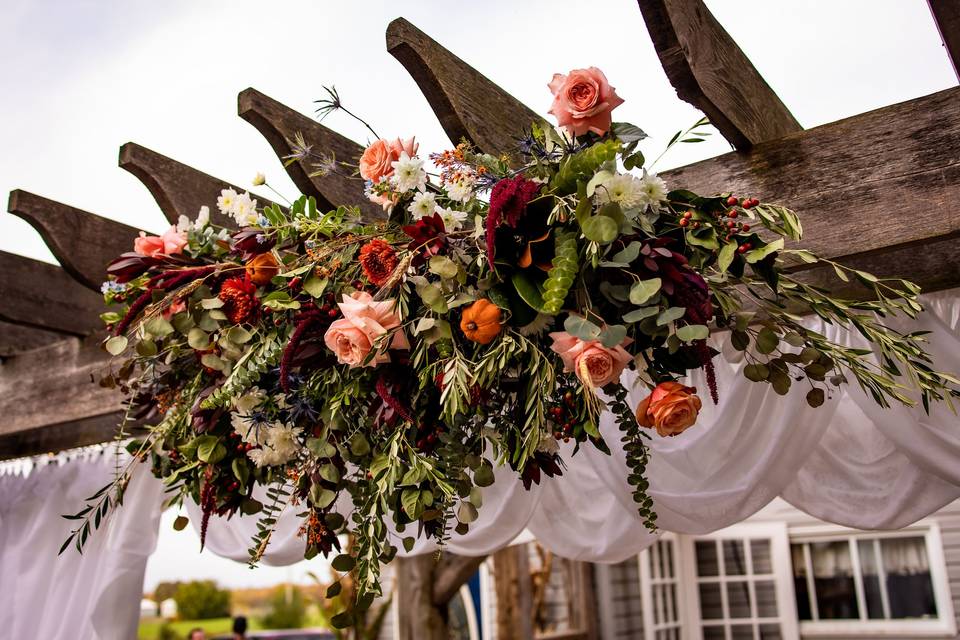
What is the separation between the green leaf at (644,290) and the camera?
0.96 meters

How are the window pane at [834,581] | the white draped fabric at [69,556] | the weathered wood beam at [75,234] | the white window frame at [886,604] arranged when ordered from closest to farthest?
the weathered wood beam at [75,234] < the white draped fabric at [69,556] < the white window frame at [886,604] < the window pane at [834,581]

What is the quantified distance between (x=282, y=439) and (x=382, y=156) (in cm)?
47

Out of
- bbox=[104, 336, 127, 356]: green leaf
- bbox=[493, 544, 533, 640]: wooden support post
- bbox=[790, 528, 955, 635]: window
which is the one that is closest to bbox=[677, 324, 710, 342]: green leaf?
bbox=[104, 336, 127, 356]: green leaf

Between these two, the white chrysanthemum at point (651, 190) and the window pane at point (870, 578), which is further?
the window pane at point (870, 578)

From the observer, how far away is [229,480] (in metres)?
1.42

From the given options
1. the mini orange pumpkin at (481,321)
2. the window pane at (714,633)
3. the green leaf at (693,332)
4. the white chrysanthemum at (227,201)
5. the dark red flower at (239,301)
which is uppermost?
the white chrysanthemum at (227,201)

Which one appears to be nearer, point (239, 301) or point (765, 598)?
point (239, 301)

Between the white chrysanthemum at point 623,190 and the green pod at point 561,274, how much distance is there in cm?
7

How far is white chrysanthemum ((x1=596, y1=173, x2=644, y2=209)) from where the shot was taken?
101cm

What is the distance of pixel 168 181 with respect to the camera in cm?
198

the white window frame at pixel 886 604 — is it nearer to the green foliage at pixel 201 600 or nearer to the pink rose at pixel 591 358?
the pink rose at pixel 591 358

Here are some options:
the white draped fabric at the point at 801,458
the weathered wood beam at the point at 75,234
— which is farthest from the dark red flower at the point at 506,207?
the weathered wood beam at the point at 75,234

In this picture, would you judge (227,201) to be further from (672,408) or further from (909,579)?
(909,579)

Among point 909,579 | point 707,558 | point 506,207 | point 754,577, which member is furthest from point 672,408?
point 707,558
